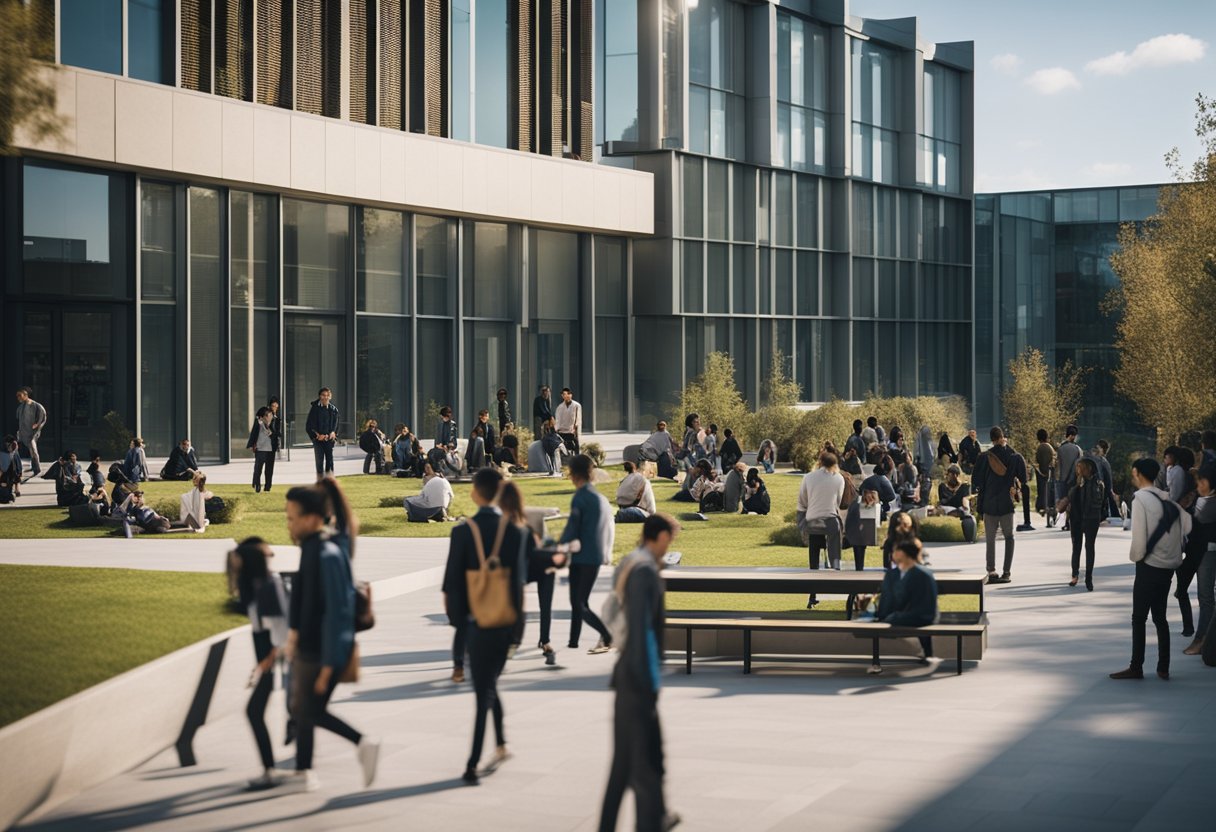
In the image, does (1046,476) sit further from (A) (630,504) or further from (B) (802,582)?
(B) (802,582)

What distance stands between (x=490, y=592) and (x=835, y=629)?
507 centimetres

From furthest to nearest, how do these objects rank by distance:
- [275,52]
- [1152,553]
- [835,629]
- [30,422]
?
[275,52] < [30,422] < [835,629] < [1152,553]

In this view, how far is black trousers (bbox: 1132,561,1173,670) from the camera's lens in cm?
1256

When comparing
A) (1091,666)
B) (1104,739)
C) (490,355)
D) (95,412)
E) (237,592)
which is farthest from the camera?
(490,355)

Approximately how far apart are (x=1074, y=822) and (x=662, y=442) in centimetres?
2711

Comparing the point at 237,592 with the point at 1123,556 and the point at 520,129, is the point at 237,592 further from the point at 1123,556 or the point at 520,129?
the point at 520,129

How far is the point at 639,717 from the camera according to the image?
24.1ft

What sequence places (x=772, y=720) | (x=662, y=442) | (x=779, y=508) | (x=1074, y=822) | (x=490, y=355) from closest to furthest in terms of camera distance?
(x=1074, y=822) < (x=772, y=720) < (x=779, y=508) < (x=662, y=442) < (x=490, y=355)

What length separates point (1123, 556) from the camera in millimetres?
22547

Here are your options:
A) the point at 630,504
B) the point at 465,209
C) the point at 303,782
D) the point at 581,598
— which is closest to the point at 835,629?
the point at 581,598

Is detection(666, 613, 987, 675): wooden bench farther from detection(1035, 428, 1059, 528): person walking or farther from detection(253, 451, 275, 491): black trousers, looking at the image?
detection(253, 451, 275, 491): black trousers

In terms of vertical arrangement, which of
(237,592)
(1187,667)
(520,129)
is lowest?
(1187,667)

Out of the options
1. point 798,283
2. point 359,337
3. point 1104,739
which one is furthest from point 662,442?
point 1104,739

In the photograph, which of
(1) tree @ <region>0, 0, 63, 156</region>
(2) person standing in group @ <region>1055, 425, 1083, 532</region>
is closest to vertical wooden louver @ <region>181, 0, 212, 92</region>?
(2) person standing in group @ <region>1055, 425, 1083, 532</region>
